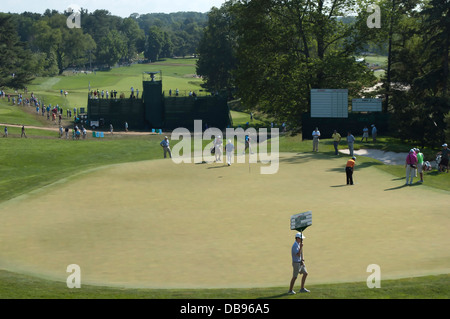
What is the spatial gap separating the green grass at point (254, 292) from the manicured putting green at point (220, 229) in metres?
0.84

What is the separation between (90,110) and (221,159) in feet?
152

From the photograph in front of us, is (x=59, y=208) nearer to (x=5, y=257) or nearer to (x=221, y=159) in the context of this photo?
(x=5, y=257)

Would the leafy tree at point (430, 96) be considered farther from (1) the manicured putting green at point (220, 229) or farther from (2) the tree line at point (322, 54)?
(1) the manicured putting green at point (220, 229)

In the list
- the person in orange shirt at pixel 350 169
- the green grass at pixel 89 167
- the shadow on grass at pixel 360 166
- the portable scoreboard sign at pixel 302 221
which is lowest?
the green grass at pixel 89 167

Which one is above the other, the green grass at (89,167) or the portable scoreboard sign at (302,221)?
the portable scoreboard sign at (302,221)

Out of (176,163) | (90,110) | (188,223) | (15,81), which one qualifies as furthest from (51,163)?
(15,81)

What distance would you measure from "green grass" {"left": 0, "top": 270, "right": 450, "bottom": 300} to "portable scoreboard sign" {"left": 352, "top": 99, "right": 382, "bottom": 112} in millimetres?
39995

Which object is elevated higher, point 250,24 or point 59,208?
point 250,24

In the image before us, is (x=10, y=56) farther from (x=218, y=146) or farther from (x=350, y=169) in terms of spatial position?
(x=350, y=169)

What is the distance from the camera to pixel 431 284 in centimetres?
1636

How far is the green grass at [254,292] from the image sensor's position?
15.8 meters

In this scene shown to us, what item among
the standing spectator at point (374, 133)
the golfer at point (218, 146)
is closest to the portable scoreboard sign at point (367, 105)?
the standing spectator at point (374, 133)

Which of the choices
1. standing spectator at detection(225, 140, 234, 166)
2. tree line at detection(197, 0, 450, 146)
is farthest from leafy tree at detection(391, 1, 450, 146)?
standing spectator at detection(225, 140, 234, 166)
